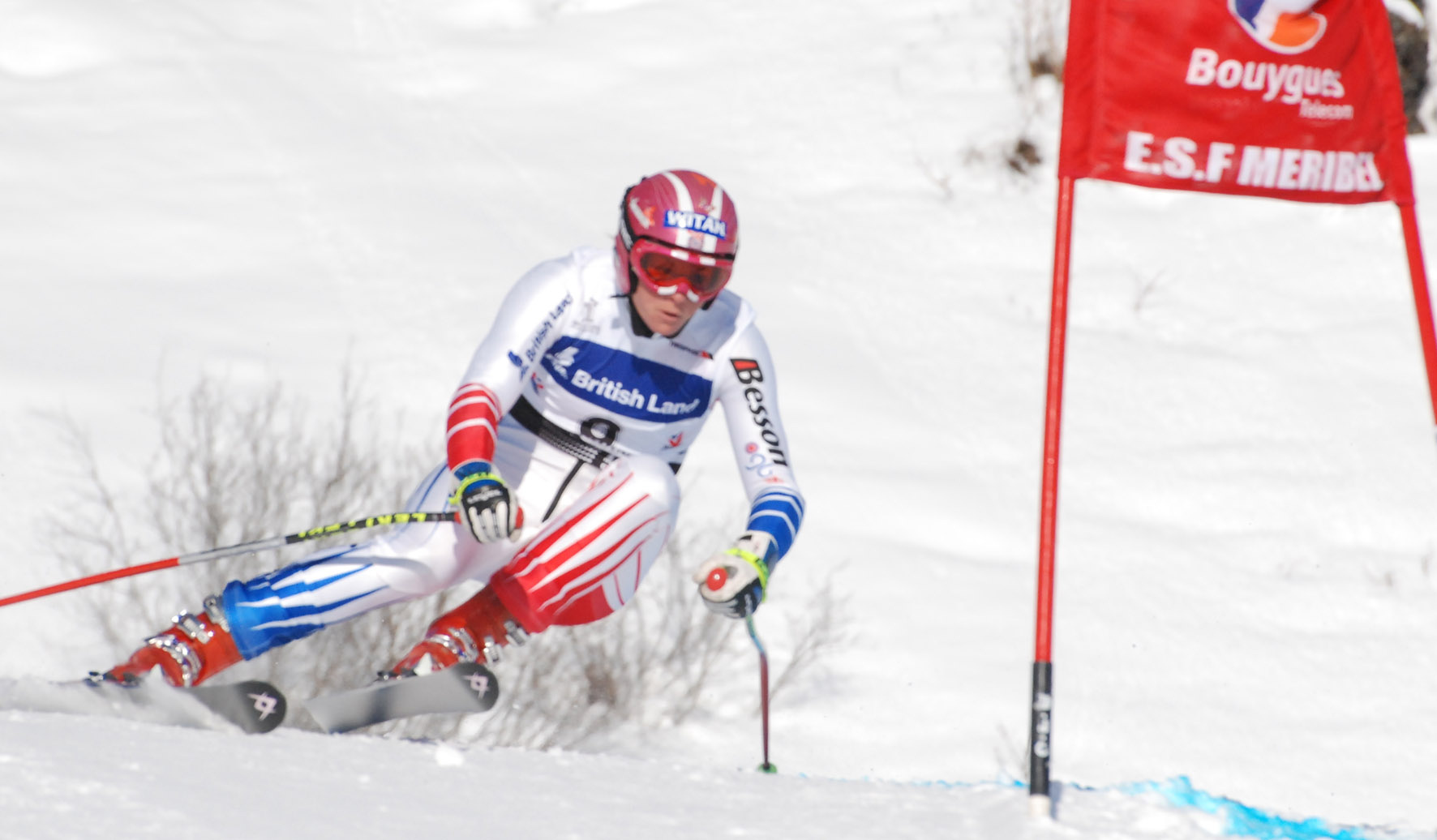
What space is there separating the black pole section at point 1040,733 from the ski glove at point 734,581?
0.90 meters

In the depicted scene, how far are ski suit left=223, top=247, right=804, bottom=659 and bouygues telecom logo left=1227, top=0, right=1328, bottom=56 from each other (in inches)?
60.0

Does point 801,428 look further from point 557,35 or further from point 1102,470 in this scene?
point 557,35

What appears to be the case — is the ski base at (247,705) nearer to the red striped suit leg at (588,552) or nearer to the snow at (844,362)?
the snow at (844,362)

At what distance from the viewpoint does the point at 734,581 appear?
4.11 m

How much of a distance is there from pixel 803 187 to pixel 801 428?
4643 mm

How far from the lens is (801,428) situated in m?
11.7

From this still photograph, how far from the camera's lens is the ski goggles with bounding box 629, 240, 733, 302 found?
4.21 metres

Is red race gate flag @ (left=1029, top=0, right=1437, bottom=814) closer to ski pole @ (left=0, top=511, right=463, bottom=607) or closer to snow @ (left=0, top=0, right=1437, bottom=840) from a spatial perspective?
snow @ (left=0, top=0, right=1437, bottom=840)

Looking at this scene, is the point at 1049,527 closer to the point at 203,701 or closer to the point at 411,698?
the point at 411,698

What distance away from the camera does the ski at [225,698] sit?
3.90 metres

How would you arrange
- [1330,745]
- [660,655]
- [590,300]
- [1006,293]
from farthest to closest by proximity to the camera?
[1006,293] < [1330,745] < [660,655] < [590,300]

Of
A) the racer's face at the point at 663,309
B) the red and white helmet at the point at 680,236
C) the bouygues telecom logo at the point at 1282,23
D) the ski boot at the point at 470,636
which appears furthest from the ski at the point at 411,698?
the bouygues telecom logo at the point at 1282,23

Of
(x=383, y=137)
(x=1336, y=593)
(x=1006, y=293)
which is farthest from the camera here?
(x=383, y=137)

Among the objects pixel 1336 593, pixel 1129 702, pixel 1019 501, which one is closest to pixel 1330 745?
pixel 1129 702
